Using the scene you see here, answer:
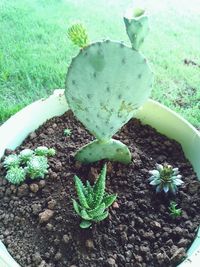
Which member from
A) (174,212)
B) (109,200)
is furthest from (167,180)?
(109,200)

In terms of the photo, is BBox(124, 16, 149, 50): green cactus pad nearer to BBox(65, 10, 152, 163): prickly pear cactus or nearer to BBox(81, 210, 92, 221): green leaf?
BBox(65, 10, 152, 163): prickly pear cactus

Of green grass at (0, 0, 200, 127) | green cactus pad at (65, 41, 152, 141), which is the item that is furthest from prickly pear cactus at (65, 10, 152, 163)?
green grass at (0, 0, 200, 127)

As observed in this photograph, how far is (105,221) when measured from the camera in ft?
4.41

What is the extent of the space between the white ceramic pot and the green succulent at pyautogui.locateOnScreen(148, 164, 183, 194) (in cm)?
12

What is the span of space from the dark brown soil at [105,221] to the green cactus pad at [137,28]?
1.55 feet

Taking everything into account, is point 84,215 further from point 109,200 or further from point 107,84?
point 107,84

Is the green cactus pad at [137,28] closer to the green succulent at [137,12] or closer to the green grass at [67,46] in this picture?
the green succulent at [137,12]

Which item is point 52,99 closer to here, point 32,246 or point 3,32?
point 32,246

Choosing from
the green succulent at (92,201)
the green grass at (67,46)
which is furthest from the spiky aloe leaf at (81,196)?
the green grass at (67,46)

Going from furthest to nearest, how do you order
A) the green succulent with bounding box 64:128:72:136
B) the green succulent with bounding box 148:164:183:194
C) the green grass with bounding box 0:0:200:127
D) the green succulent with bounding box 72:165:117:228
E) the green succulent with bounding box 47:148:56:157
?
the green grass with bounding box 0:0:200:127 < the green succulent with bounding box 64:128:72:136 < the green succulent with bounding box 47:148:56:157 < the green succulent with bounding box 148:164:183:194 < the green succulent with bounding box 72:165:117:228

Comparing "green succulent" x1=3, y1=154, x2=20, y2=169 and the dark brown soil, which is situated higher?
"green succulent" x1=3, y1=154, x2=20, y2=169

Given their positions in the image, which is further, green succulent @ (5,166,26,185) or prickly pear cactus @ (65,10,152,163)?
green succulent @ (5,166,26,185)

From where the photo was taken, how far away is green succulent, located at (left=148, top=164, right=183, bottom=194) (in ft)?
4.65

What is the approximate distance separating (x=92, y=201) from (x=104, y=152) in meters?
0.21
